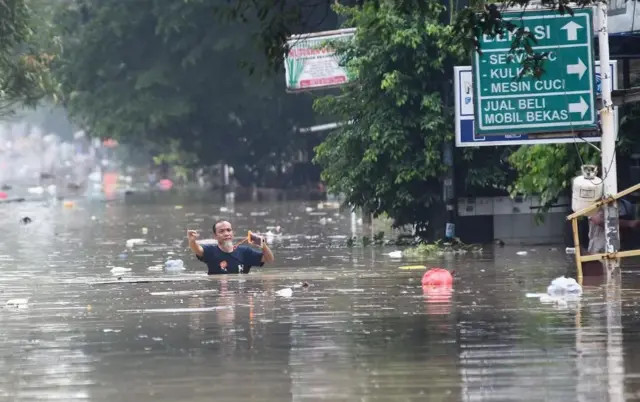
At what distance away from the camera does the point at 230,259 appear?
60.8 feet

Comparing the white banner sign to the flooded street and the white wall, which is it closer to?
the white wall

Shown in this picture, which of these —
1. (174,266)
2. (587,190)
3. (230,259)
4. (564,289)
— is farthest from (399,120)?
(564,289)

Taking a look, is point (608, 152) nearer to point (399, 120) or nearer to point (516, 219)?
point (516, 219)

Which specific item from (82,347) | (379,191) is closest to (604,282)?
(82,347)

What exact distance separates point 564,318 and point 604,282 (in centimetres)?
358

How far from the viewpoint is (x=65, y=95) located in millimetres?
59594

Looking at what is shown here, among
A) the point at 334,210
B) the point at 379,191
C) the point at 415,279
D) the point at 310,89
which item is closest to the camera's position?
the point at 415,279

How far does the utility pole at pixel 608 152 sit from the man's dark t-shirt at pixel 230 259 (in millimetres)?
4018

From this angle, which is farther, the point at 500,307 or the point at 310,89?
the point at 310,89

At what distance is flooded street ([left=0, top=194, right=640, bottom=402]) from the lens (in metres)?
9.80

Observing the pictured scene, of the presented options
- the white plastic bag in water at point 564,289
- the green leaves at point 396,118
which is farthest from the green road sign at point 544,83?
the green leaves at point 396,118

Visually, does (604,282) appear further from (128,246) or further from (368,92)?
(128,246)

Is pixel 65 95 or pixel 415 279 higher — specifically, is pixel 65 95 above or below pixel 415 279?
above

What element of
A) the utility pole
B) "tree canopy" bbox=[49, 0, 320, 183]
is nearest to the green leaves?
the utility pole
